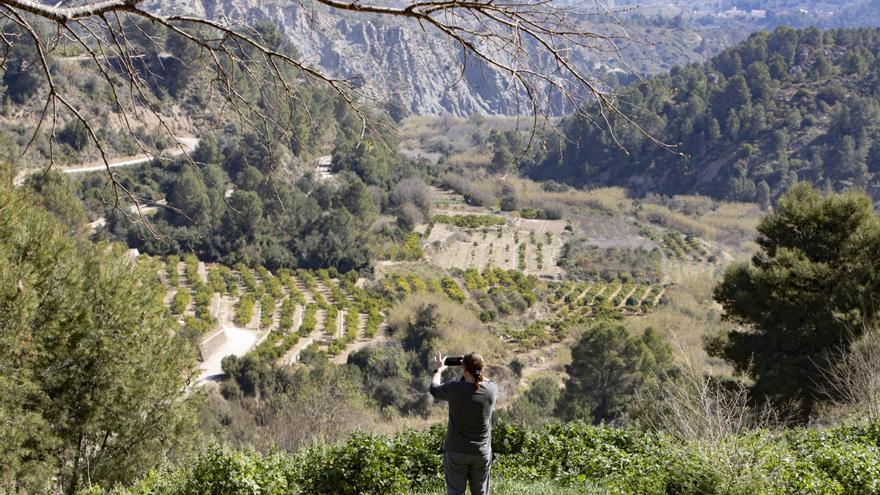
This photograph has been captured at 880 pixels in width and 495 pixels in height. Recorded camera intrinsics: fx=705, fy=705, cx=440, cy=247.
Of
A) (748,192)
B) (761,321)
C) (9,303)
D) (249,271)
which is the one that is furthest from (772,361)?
(748,192)

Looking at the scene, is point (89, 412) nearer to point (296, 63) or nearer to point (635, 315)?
point (296, 63)

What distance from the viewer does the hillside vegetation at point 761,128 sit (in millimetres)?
54062

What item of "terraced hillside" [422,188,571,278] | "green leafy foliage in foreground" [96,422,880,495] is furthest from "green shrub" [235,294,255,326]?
"green leafy foliage in foreground" [96,422,880,495]

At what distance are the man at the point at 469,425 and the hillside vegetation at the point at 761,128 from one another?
49707 mm

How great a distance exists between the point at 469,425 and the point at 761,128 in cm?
6170

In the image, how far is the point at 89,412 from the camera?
7695 mm

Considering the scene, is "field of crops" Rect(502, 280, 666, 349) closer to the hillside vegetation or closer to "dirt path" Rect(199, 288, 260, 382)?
"dirt path" Rect(199, 288, 260, 382)

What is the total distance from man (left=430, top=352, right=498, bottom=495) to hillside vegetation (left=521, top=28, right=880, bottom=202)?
4971cm

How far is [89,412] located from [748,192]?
55.4m

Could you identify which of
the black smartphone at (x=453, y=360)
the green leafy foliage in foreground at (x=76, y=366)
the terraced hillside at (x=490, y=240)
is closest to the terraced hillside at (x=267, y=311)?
the terraced hillside at (x=490, y=240)

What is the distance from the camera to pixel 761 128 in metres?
58.2

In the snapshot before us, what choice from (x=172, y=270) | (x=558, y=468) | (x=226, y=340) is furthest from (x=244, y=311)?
(x=558, y=468)

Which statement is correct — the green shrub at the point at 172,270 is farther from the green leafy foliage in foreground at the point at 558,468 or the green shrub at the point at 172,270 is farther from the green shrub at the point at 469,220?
the green leafy foliage in foreground at the point at 558,468

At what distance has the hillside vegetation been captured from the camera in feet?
177
